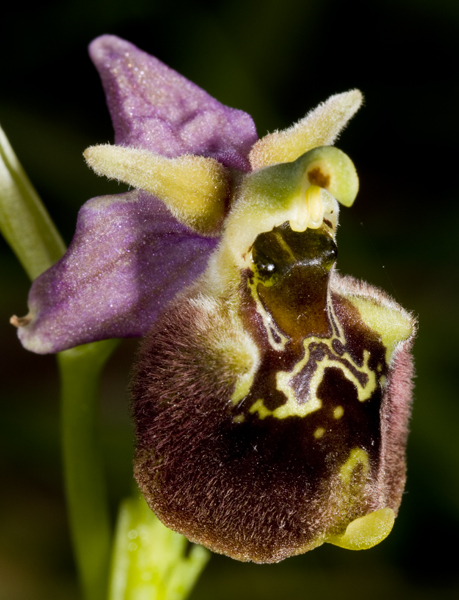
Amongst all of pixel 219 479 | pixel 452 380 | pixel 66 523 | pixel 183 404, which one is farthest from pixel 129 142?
pixel 66 523

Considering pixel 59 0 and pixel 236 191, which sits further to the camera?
pixel 59 0

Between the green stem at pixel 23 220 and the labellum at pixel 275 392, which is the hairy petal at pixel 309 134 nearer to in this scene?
the labellum at pixel 275 392

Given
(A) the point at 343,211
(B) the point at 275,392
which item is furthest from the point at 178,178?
(A) the point at 343,211

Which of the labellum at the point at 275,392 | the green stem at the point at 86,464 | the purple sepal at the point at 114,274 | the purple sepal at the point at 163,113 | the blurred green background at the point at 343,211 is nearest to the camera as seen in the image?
the labellum at the point at 275,392

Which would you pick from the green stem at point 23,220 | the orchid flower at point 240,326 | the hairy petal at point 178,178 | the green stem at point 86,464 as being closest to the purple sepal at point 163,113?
the orchid flower at point 240,326

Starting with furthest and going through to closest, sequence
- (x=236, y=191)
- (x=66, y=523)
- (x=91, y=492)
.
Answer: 1. (x=66, y=523)
2. (x=91, y=492)
3. (x=236, y=191)

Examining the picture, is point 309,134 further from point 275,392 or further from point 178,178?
point 275,392

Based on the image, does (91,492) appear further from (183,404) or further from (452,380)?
(452,380)
